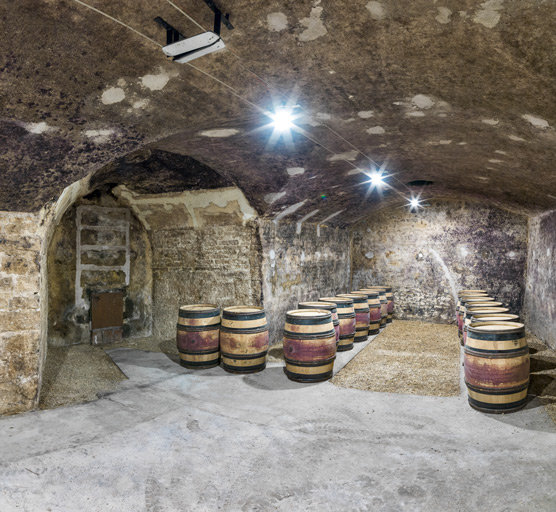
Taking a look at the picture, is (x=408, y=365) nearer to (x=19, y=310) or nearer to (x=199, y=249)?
(x=199, y=249)

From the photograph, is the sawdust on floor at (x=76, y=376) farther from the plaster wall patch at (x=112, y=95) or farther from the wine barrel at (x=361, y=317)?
the wine barrel at (x=361, y=317)

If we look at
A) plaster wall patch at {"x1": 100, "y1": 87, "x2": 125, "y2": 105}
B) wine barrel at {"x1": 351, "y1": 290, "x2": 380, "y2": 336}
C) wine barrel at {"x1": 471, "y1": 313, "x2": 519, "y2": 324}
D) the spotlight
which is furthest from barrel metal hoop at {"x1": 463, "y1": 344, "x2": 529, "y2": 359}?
wine barrel at {"x1": 351, "y1": 290, "x2": 380, "y2": 336}

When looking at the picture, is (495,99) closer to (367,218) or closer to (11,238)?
(11,238)

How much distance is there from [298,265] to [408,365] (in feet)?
8.26

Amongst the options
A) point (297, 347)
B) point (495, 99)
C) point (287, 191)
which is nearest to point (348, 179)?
point (287, 191)

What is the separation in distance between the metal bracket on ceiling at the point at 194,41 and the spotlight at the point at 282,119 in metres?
1.13

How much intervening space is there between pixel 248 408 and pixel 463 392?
2162 millimetres

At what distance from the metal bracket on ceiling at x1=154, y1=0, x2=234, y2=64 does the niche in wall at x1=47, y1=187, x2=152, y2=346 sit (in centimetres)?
455

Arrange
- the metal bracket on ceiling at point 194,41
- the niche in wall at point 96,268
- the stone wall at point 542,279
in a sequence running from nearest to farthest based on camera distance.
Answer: the metal bracket on ceiling at point 194,41, the niche in wall at point 96,268, the stone wall at point 542,279

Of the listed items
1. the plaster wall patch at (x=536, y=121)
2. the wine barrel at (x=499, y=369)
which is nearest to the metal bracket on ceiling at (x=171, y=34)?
the plaster wall patch at (x=536, y=121)

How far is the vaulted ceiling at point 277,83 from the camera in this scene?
2.25 meters

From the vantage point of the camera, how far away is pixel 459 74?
9.08 ft

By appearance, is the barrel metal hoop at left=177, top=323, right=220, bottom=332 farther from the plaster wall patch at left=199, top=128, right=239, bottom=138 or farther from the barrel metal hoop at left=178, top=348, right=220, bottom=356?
the plaster wall patch at left=199, top=128, right=239, bottom=138

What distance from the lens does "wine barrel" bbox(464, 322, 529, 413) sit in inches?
144
